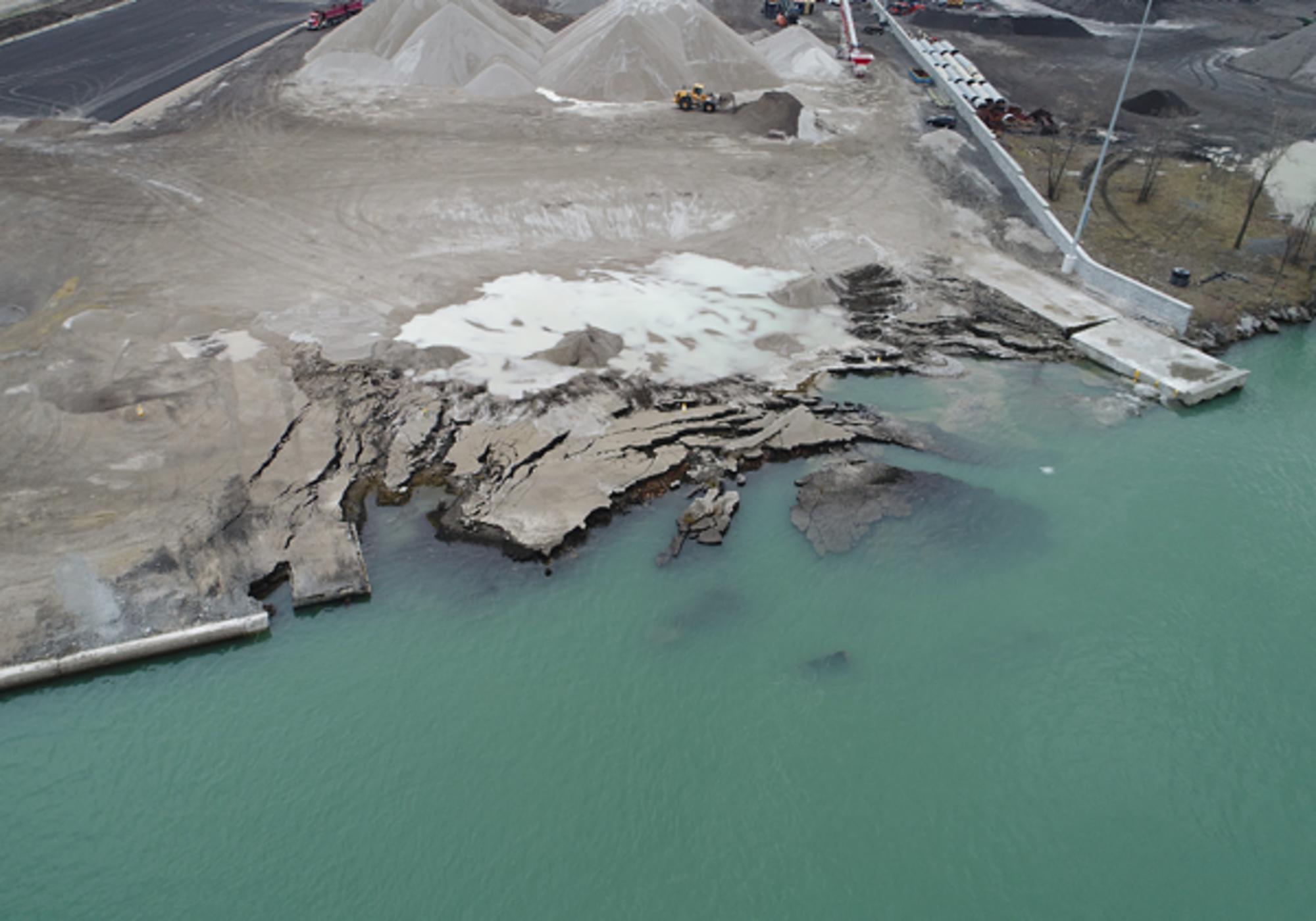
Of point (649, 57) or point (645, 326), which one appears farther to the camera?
point (649, 57)

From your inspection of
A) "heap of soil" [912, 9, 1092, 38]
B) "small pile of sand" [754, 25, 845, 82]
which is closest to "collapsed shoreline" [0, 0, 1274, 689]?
"small pile of sand" [754, 25, 845, 82]

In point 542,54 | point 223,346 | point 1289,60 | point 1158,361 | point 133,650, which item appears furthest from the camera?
point 1289,60

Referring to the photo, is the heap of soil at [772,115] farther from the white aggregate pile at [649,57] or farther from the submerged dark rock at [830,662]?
the submerged dark rock at [830,662]

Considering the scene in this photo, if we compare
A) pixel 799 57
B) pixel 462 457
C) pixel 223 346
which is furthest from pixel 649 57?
pixel 462 457

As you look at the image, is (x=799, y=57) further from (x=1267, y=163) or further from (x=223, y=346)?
(x=223, y=346)

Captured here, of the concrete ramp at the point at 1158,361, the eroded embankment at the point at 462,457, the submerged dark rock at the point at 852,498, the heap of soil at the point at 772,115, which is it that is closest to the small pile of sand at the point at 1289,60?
the heap of soil at the point at 772,115

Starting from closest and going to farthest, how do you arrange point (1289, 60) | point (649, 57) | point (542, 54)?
point (649, 57) → point (542, 54) → point (1289, 60)

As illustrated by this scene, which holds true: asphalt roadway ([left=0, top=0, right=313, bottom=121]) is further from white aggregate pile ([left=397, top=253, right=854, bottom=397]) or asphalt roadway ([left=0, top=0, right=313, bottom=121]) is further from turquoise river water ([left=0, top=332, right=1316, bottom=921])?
turquoise river water ([left=0, top=332, right=1316, bottom=921])
